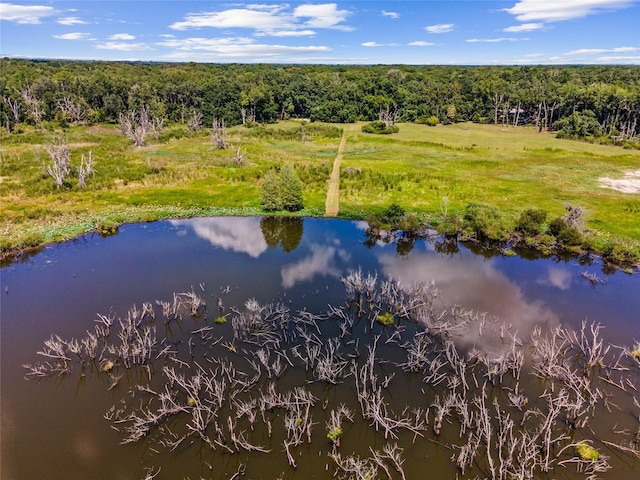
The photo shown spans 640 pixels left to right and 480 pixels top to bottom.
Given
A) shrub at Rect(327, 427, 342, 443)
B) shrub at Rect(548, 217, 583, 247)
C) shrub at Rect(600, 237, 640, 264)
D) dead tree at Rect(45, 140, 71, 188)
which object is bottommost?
shrub at Rect(327, 427, 342, 443)

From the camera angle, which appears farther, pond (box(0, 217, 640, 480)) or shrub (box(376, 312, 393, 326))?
shrub (box(376, 312, 393, 326))

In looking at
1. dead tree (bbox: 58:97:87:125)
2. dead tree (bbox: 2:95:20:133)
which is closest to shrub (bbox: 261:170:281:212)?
dead tree (bbox: 2:95:20:133)

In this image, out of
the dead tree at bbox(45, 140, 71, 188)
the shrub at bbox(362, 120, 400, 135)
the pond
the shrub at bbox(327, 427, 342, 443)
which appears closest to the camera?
the pond

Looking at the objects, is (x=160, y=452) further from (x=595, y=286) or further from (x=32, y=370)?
(x=595, y=286)

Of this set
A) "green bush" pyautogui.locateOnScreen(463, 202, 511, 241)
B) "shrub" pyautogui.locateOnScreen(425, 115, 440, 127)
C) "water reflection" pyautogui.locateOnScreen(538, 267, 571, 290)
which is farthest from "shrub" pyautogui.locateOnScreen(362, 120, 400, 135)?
"water reflection" pyautogui.locateOnScreen(538, 267, 571, 290)

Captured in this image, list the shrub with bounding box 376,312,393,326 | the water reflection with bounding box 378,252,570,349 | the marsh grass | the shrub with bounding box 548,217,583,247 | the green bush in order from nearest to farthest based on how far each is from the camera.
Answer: the shrub with bounding box 376,312,393,326 → the water reflection with bounding box 378,252,570,349 → the shrub with bounding box 548,217,583,247 → the green bush → the marsh grass

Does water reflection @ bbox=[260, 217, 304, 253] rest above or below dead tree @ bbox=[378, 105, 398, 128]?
below

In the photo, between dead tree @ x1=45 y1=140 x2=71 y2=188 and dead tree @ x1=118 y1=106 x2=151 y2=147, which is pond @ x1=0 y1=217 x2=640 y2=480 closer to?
dead tree @ x1=45 y1=140 x2=71 y2=188

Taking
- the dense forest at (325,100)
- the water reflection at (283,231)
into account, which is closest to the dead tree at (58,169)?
the water reflection at (283,231)
